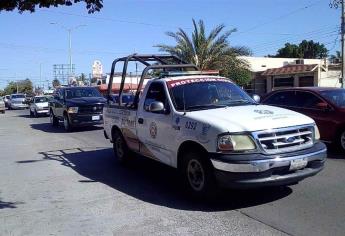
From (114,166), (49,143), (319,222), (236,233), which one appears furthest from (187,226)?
(49,143)

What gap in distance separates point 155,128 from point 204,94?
1012mm

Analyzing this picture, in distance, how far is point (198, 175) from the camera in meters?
6.82

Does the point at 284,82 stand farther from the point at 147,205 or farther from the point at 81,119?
the point at 147,205

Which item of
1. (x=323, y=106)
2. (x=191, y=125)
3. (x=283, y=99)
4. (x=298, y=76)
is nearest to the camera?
(x=191, y=125)

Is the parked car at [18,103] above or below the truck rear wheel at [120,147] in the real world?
below

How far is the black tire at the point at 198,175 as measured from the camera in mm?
6516

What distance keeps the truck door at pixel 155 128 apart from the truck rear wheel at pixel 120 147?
1177 mm

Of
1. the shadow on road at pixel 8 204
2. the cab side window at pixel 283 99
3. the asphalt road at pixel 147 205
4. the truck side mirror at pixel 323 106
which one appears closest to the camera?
the asphalt road at pixel 147 205

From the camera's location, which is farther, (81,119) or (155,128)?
(81,119)

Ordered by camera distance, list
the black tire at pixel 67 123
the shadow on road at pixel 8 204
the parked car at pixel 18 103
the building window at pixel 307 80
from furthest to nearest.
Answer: the parked car at pixel 18 103 → the building window at pixel 307 80 → the black tire at pixel 67 123 → the shadow on road at pixel 8 204

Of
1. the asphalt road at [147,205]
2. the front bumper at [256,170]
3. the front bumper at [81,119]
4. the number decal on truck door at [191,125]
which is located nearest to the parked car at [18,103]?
the front bumper at [81,119]

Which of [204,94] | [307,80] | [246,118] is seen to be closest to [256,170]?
[246,118]

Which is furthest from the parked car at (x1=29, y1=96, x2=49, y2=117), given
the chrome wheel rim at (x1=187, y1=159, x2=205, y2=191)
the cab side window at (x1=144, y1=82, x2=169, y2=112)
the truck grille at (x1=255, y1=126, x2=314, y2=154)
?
the truck grille at (x1=255, y1=126, x2=314, y2=154)

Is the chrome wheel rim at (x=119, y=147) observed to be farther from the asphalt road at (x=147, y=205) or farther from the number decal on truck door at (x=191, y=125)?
the number decal on truck door at (x=191, y=125)
